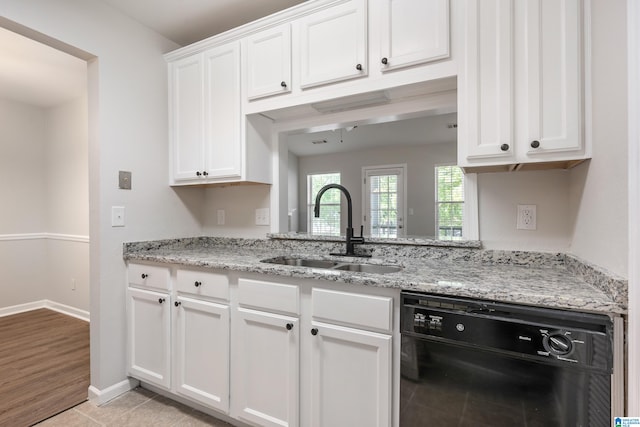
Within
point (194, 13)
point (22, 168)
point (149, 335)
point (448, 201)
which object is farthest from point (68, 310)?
point (448, 201)

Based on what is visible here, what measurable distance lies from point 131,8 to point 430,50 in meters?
1.93

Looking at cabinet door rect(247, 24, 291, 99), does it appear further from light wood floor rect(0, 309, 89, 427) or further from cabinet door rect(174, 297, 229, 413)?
light wood floor rect(0, 309, 89, 427)

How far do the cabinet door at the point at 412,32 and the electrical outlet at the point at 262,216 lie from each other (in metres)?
1.27

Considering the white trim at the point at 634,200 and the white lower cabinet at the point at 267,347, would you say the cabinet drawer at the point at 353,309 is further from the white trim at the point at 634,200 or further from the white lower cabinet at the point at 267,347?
the white trim at the point at 634,200

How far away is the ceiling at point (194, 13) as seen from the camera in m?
1.95

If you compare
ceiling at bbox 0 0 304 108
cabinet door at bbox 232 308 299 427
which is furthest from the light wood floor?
ceiling at bbox 0 0 304 108

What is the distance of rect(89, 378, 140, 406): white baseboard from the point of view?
1.89 m

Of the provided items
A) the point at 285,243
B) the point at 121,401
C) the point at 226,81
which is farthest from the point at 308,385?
the point at 226,81

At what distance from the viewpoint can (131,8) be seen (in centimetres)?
200

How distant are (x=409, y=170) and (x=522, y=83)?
187 inches

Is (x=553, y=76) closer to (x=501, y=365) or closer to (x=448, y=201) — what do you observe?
(x=501, y=365)

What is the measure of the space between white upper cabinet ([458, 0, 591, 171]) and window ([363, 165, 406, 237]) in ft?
15.0

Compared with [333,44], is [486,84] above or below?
below

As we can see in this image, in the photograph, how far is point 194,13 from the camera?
2.05m
